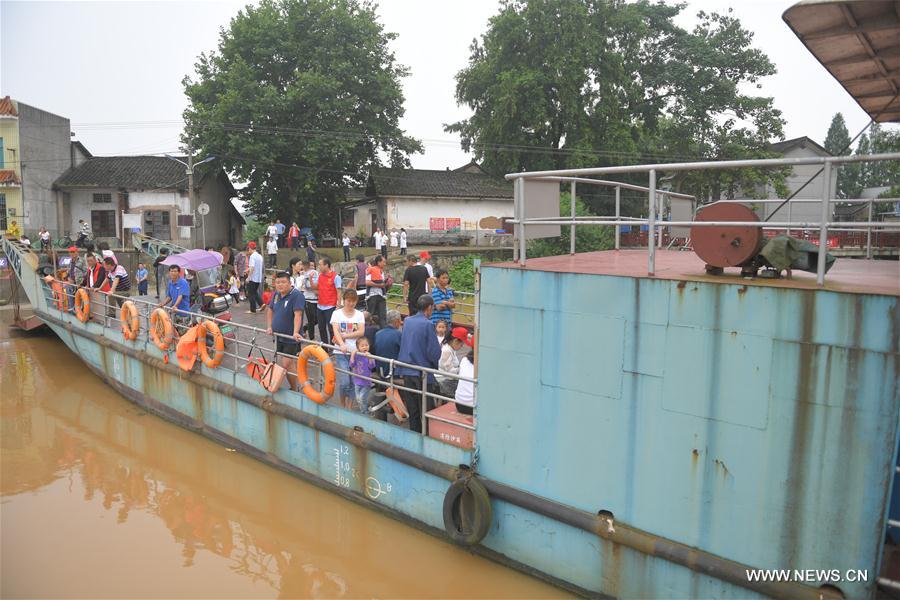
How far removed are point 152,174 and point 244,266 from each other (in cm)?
1921

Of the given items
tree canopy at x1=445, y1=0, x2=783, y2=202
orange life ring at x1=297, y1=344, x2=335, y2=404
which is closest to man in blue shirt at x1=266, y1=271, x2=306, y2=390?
orange life ring at x1=297, y1=344, x2=335, y2=404

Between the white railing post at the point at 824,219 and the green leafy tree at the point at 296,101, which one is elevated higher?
the green leafy tree at the point at 296,101

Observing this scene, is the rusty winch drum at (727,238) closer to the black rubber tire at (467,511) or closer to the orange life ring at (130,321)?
the black rubber tire at (467,511)

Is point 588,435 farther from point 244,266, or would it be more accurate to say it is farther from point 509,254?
point 509,254

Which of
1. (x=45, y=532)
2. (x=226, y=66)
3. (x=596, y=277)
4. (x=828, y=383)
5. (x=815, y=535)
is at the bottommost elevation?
(x=45, y=532)

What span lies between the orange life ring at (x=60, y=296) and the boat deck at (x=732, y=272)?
11933mm

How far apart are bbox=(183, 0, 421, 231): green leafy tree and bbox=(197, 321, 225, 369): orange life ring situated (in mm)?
19345

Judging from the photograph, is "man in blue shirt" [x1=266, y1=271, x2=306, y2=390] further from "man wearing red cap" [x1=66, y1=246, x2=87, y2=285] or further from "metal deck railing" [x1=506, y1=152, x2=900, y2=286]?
"man wearing red cap" [x1=66, y1=246, x2=87, y2=285]

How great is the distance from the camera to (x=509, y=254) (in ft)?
102

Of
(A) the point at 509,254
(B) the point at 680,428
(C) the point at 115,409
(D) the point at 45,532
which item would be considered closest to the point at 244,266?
(C) the point at 115,409

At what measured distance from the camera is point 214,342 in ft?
32.0

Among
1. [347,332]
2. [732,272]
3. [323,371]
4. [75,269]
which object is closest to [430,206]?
[75,269]

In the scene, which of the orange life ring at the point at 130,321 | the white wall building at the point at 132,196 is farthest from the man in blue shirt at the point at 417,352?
the white wall building at the point at 132,196

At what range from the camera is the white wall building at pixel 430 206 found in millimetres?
31703
